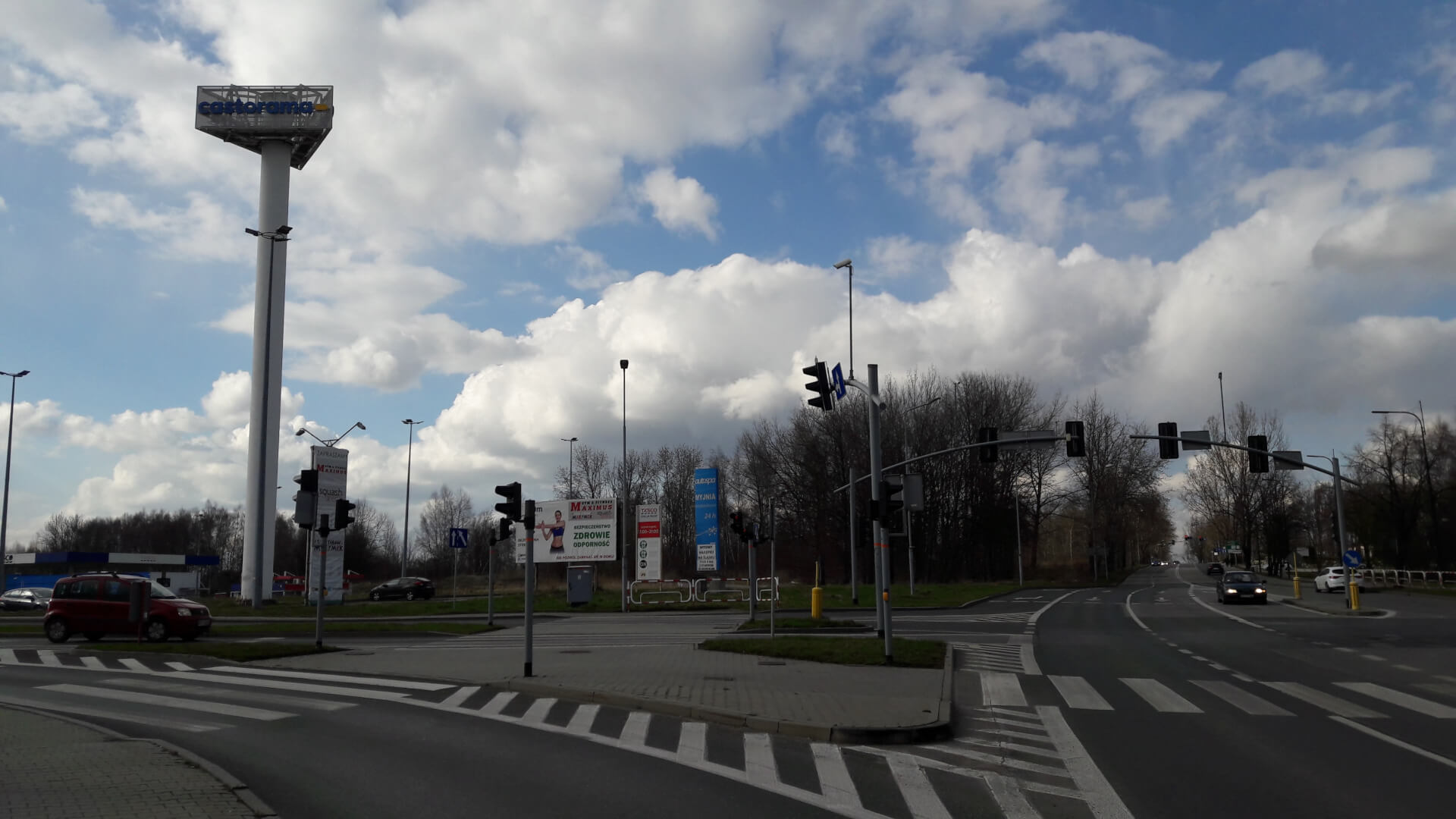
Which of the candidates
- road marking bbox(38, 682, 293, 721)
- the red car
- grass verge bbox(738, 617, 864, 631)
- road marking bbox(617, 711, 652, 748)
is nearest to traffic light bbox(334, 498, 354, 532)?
the red car

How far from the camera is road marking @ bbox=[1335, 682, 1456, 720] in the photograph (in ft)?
41.0

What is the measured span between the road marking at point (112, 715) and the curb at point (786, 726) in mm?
4757

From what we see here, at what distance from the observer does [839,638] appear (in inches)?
912

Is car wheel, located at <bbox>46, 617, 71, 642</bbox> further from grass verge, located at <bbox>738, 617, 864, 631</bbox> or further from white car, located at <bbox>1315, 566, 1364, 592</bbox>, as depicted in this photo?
white car, located at <bbox>1315, 566, 1364, 592</bbox>

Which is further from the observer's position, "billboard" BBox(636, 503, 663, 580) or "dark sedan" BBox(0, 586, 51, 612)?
"dark sedan" BBox(0, 586, 51, 612)

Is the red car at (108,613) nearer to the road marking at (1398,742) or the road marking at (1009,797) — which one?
the road marking at (1009,797)

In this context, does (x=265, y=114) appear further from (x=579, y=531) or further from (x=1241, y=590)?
(x=1241, y=590)

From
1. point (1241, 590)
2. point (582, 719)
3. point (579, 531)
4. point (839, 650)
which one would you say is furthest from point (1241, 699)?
point (579, 531)

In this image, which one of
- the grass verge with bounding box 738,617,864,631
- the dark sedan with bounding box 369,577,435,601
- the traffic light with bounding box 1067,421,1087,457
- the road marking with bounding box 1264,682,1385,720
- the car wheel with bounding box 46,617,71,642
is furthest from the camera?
the dark sedan with bounding box 369,577,435,601

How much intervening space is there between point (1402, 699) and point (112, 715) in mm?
17317

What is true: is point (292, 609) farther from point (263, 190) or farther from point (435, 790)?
point (435, 790)

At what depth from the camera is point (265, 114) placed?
56.8 m

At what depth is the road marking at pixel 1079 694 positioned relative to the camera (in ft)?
42.9

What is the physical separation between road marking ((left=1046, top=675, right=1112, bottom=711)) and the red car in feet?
68.2
